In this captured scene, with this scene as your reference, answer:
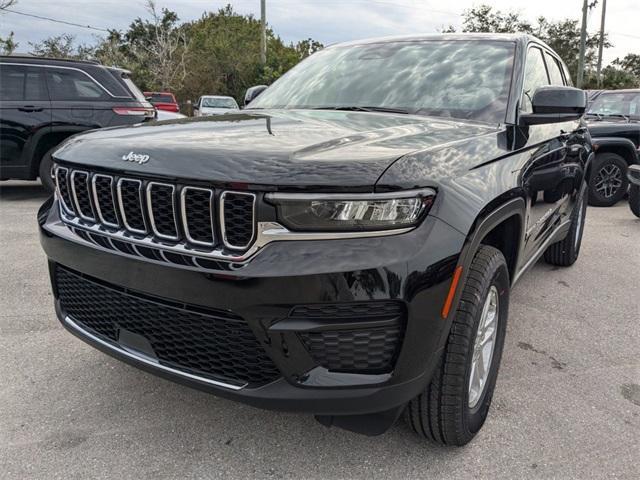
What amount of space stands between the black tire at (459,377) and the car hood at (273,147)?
1.70 ft

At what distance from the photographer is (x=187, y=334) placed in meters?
1.86

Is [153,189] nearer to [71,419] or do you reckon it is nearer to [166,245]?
[166,245]

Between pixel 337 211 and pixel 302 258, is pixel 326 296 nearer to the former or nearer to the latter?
pixel 302 258

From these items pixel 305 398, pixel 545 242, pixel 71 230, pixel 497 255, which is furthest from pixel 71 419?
pixel 545 242

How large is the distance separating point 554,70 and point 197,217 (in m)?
3.41

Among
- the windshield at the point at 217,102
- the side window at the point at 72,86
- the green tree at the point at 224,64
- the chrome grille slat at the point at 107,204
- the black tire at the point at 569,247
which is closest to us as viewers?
the chrome grille slat at the point at 107,204

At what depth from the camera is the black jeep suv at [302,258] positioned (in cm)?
165

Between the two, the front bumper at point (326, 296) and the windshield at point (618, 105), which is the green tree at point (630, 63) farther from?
the front bumper at point (326, 296)

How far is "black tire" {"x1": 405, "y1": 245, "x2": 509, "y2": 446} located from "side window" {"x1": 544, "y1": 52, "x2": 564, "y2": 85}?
90.7 inches

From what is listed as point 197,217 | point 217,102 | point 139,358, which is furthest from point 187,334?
point 217,102

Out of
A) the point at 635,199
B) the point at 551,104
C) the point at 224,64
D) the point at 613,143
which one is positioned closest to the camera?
the point at 551,104

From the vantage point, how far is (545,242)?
11.5ft

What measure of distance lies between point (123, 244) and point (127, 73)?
21.8 ft

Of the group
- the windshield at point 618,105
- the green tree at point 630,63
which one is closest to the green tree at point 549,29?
the green tree at point 630,63
